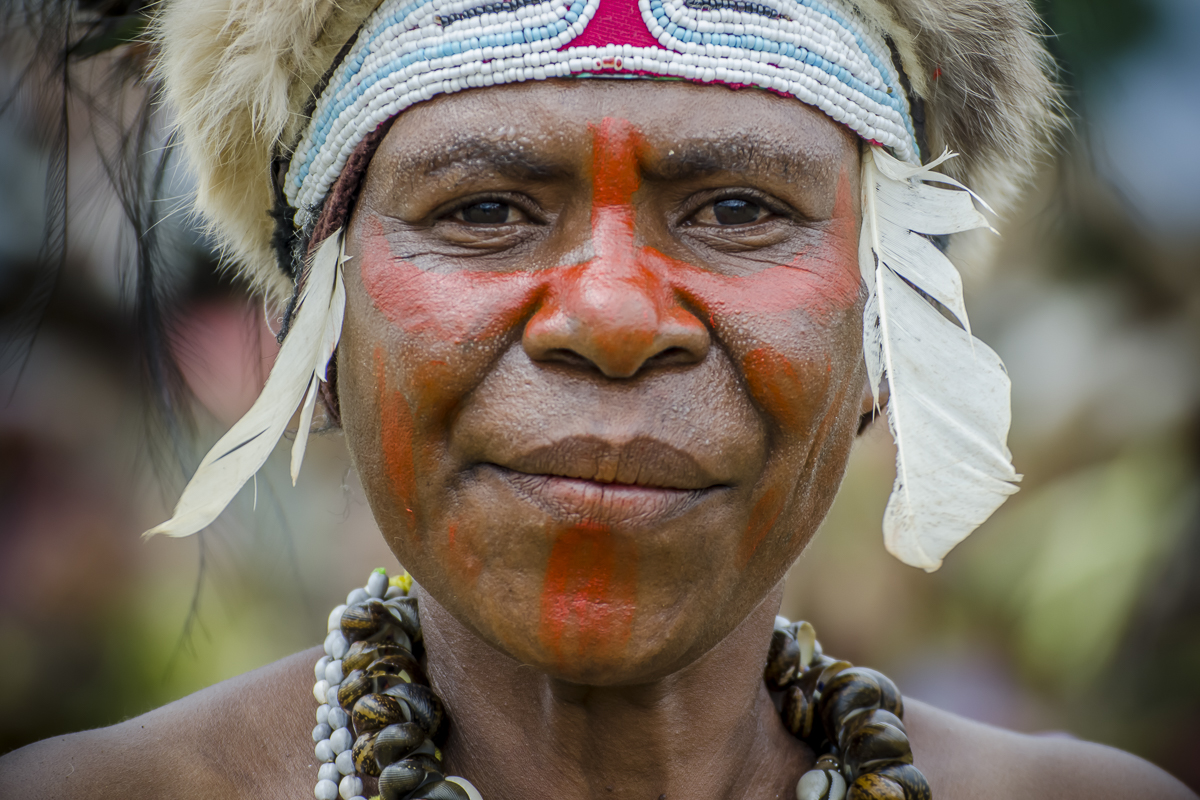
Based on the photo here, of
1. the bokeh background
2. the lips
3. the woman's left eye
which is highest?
the woman's left eye

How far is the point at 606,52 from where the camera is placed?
1.87 metres

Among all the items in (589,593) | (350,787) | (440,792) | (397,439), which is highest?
(397,439)

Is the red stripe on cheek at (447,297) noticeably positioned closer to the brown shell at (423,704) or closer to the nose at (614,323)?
the nose at (614,323)

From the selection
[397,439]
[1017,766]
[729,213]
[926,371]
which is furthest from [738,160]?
[1017,766]

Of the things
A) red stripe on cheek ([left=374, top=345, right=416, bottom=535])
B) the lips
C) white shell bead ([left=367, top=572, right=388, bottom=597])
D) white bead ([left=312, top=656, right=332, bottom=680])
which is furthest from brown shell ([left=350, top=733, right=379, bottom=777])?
the lips

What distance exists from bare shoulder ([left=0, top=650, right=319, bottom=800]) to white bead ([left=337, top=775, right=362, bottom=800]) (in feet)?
0.32

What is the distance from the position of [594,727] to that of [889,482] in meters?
3.47

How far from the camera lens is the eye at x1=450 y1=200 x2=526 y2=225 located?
192cm

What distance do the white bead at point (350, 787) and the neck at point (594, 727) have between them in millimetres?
181

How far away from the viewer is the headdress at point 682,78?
191 cm

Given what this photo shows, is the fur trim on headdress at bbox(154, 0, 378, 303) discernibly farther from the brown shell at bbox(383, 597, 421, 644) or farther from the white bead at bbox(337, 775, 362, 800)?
the white bead at bbox(337, 775, 362, 800)

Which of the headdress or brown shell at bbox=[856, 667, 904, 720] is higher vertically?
the headdress

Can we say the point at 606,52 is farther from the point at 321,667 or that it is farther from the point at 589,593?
the point at 321,667

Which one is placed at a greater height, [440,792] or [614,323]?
[614,323]
